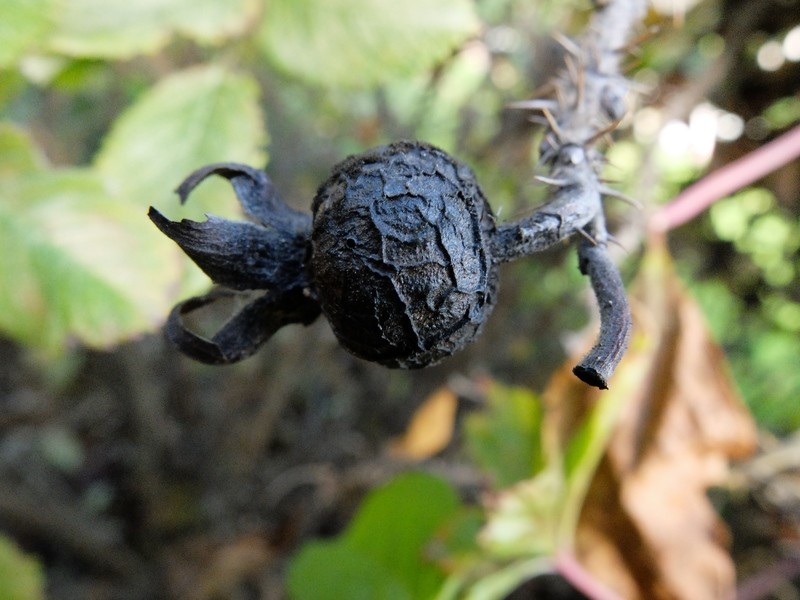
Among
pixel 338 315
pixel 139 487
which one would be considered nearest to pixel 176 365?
pixel 139 487

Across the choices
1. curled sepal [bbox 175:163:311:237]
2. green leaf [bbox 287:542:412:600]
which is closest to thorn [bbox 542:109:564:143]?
curled sepal [bbox 175:163:311:237]

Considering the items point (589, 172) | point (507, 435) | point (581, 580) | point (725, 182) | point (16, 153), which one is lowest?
point (581, 580)

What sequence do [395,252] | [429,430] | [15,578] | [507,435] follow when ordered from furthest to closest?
[429,430]
[507,435]
[15,578]
[395,252]

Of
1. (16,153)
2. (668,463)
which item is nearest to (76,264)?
(16,153)

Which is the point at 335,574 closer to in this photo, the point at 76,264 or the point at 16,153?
the point at 76,264

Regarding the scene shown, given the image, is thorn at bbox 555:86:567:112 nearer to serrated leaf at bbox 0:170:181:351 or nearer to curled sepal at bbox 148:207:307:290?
curled sepal at bbox 148:207:307:290

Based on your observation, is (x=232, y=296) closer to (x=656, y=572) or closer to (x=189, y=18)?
(x=189, y=18)

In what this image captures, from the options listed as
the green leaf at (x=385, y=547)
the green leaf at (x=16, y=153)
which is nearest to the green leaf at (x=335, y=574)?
the green leaf at (x=385, y=547)
